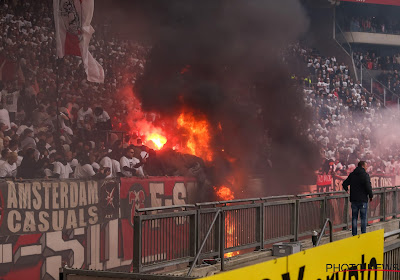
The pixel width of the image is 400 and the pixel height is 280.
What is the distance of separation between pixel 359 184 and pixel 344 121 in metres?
16.3

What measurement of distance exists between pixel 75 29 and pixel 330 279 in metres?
12.0

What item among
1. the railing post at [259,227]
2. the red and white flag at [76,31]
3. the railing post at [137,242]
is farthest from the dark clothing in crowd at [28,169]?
the railing post at [137,242]

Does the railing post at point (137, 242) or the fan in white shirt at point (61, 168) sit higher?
the fan in white shirt at point (61, 168)

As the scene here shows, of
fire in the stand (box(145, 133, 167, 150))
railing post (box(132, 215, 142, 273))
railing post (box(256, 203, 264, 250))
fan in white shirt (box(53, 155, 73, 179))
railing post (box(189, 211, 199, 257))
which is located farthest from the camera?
Answer: fire in the stand (box(145, 133, 167, 150))

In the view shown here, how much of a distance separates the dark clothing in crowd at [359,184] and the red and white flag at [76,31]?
24.5ft

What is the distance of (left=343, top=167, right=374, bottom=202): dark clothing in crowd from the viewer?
11.7 metres

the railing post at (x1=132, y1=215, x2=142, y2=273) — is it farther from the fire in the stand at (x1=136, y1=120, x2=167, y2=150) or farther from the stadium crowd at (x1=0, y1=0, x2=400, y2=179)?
the fire in the stand at (x1=136, y1=120, x2=167, y2=150)

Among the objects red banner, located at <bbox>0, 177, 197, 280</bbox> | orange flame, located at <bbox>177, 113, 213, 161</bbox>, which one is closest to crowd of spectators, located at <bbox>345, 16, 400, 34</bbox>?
orange flame, located at <bbox>177, 113, 213, 161</bbox>

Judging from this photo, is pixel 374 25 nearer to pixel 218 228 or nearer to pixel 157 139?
pixel 157 139

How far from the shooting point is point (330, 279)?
5.78 m

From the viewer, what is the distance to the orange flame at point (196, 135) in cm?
2047

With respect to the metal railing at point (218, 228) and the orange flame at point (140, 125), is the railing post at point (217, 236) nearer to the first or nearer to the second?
the metal railing at point (218, 228)

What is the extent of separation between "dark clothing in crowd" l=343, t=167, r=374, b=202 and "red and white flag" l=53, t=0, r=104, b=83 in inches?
293

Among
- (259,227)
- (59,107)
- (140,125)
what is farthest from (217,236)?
(140,125)
